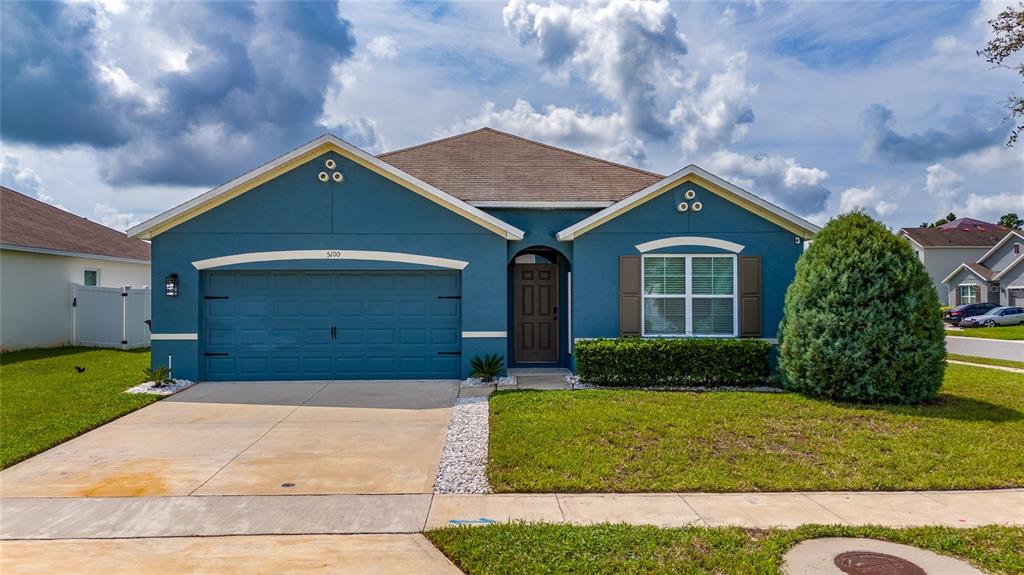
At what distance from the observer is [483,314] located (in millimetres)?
11664

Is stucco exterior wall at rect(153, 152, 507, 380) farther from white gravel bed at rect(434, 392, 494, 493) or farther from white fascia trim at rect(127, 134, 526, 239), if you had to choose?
white gravel bed at rect(434, 392, 494, 493)

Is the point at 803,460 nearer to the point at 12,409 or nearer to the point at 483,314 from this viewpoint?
the point at 483,314

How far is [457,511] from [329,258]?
7304mm

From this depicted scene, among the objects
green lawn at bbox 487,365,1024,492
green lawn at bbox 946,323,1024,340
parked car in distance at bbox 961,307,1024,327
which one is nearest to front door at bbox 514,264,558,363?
green lawn at bbox 487,365,1024,492

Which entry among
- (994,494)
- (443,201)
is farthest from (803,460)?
(443,201)

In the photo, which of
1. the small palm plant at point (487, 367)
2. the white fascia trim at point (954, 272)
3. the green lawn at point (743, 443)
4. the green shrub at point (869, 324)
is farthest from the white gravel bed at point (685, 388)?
the white fascia trim at point (954, 272)

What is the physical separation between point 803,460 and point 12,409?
11217 millimetres

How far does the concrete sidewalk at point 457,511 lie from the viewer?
198 inches

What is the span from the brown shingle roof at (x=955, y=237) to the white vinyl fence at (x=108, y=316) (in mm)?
49076

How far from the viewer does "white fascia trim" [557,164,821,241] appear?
38.3 feet

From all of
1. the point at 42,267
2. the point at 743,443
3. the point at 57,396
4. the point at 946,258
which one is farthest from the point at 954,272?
the point at 42,267

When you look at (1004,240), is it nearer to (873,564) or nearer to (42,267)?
(873,564)

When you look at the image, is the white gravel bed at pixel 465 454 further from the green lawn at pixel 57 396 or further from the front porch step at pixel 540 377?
the green lawn at pixel 57 396

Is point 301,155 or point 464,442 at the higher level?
point 301,155
